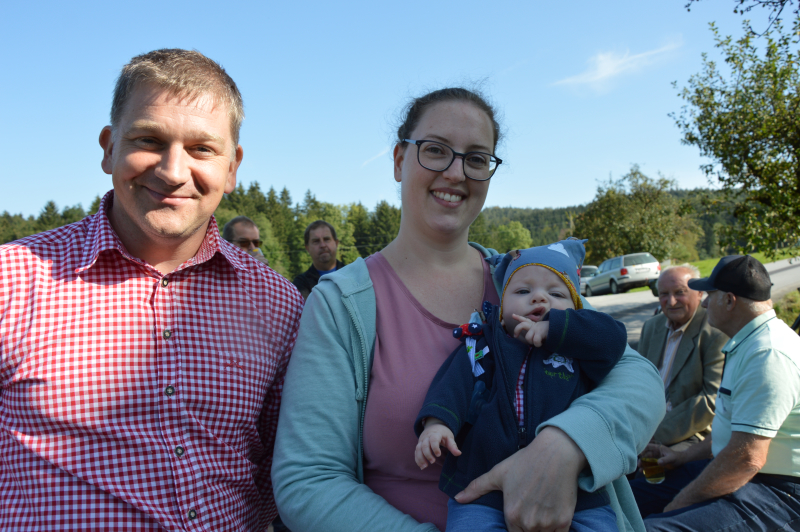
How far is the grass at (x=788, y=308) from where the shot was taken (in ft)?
32.8

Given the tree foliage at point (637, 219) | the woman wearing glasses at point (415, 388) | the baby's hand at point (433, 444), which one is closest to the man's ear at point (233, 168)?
the woman wearing glasses at point (415, 388)

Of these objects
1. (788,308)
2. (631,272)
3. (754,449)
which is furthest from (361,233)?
(754,449)

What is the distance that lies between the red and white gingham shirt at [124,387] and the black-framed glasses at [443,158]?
2.90 ft

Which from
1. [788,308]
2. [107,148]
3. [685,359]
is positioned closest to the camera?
[107,148]

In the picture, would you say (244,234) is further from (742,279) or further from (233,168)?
(742,279)

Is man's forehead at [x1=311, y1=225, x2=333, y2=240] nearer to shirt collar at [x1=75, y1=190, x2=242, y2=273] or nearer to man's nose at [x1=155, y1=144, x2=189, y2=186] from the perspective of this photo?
shirt collar at [x1=75, y1=190, x2=242, y2=273]

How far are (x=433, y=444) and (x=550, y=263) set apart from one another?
36.9 inches

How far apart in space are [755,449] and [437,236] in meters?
2.36

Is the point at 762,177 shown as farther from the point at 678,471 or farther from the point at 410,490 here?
the point at 410,490

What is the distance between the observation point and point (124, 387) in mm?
1639

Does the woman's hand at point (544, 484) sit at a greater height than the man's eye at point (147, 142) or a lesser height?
lesser

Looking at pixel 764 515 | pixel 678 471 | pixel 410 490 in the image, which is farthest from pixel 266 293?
pixel 678 471

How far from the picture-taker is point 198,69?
1.83 metres

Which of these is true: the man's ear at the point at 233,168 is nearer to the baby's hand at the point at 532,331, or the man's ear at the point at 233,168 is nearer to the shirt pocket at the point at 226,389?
the shirt pocket at the point at 226,389
